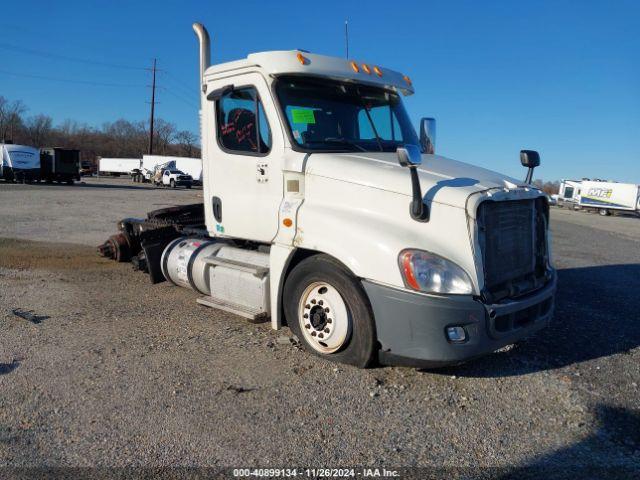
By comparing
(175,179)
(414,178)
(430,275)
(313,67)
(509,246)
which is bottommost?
(430,275)

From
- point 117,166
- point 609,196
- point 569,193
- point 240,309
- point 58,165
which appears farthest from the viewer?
point 117,166

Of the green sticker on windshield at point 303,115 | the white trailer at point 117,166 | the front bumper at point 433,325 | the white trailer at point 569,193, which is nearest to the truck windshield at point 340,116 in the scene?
the green sticker on windshield at point 303,115

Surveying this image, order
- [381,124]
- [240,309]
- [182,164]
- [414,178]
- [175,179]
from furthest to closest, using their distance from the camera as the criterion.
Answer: [182,164], [175,179], [381,124], [240,309], [414,178]

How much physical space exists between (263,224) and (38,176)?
1625 inches

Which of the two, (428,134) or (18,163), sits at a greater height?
(18,163)

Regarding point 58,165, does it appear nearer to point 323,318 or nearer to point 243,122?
point 243,122

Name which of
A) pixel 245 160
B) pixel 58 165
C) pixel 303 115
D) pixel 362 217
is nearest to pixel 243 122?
pixel 245 160

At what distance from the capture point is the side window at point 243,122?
508 cm

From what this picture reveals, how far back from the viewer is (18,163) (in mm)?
38125

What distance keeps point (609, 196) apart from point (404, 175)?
144 feet

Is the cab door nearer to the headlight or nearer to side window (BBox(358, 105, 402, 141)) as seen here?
side window (BBox(358, 105, 402, 141))

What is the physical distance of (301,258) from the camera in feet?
15.7

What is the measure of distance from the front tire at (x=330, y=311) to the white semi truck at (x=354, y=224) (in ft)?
0.04

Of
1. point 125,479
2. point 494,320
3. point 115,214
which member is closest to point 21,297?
point 125,479
